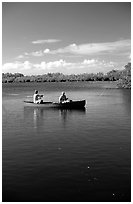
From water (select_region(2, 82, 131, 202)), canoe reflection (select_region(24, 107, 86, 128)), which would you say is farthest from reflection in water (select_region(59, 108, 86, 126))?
water (select_region(2, 82, 131, 202))

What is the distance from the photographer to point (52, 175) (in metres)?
13.9

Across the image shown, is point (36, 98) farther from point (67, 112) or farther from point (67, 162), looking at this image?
point (67, 162)

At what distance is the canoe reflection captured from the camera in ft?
Answer: 96.2

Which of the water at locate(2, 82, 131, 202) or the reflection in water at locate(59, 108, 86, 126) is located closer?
the water at locate(2, 82, 131, 202)

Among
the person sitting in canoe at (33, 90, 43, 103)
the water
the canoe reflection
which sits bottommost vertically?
the water

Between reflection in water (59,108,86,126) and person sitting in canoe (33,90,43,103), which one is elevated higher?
person sitting in canoe (33,90,43,103)

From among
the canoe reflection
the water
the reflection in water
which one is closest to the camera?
the water

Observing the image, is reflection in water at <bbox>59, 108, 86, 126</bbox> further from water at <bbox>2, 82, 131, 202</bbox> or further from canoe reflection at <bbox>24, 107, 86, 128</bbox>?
water at <bbox>2, 82, 131, 202</bbox>

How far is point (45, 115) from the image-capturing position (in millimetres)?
34094

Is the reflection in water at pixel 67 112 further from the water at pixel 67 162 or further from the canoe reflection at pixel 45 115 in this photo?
the water at pixel 67 162

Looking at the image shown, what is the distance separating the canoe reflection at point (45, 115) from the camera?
Result: 2933 centimetres

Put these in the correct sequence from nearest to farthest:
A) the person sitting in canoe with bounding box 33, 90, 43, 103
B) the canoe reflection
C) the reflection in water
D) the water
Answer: the water → the canoe reflection → the reflection in water → the person sitting in canoe with bounding box 33, 90, 43, 103

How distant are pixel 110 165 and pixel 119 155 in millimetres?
1864

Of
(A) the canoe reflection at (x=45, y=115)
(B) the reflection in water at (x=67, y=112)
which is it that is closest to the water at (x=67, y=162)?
(A) the canoe reflection at (x=45, y=115)
